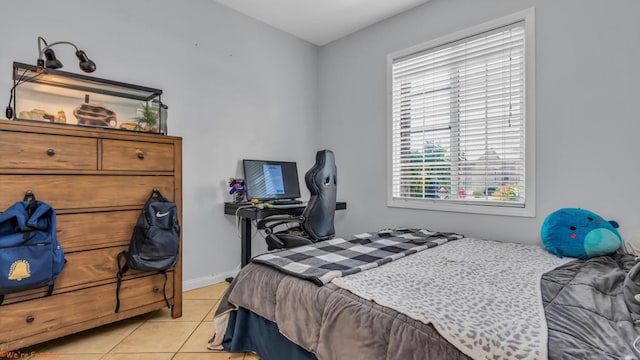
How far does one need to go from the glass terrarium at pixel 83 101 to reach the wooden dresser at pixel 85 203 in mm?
380

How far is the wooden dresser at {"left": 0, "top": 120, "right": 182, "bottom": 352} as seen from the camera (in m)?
1.58

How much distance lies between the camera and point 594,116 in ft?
6.64

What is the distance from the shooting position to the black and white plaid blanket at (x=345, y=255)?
1.46 m

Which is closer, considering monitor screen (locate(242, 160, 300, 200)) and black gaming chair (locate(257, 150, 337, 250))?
black gaming chair (locate(257, 150, 337, 250))

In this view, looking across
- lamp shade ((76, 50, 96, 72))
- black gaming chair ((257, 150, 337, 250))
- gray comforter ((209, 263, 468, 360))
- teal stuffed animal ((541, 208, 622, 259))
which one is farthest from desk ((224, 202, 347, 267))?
teal stuffed animal ((541, 208, 622, 259))

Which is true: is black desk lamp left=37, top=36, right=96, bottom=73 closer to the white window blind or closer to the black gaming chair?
the black gaming chair

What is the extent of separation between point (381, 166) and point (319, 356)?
226 centimetres

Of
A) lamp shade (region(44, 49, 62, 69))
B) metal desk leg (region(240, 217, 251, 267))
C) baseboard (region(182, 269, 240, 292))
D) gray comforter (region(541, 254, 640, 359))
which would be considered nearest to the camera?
gray comforter (region(541, 254, 640, 359))

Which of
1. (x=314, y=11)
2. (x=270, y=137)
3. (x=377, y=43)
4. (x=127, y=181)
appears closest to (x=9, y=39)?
(x=127, y=181)

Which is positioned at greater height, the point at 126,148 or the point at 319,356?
the point at 126,148

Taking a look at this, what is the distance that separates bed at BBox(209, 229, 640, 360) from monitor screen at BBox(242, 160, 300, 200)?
1.31 meters

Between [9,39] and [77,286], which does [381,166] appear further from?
[9,39]

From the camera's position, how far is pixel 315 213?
236cm

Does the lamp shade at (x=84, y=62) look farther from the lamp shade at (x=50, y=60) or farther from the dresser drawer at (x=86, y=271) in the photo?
the dresser drawer at (x=86, y=271)
